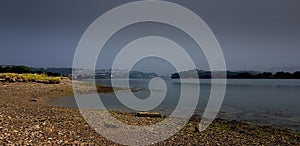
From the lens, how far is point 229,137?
49.2 ft

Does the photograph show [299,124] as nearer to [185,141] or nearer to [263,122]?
[263,122]

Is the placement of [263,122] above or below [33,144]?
below

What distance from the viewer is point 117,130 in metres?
15.0

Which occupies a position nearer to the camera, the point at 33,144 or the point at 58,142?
the point at 33,144

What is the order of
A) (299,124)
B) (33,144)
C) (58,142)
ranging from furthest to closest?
(299,124), (58,142), (33,144)

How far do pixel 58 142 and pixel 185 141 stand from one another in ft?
18.6

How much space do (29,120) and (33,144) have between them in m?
5.19

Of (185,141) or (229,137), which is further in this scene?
(229,137)

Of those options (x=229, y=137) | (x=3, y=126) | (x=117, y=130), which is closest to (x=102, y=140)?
(x=117, y=130)

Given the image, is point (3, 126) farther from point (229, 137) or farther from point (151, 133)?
point (229, 137)

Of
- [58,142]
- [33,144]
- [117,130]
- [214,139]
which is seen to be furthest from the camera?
[117,130]

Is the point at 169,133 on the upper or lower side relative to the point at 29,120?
lower

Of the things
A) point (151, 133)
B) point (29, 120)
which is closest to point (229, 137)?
point (151, 133)

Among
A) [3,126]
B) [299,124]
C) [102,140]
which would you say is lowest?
[299,124]
